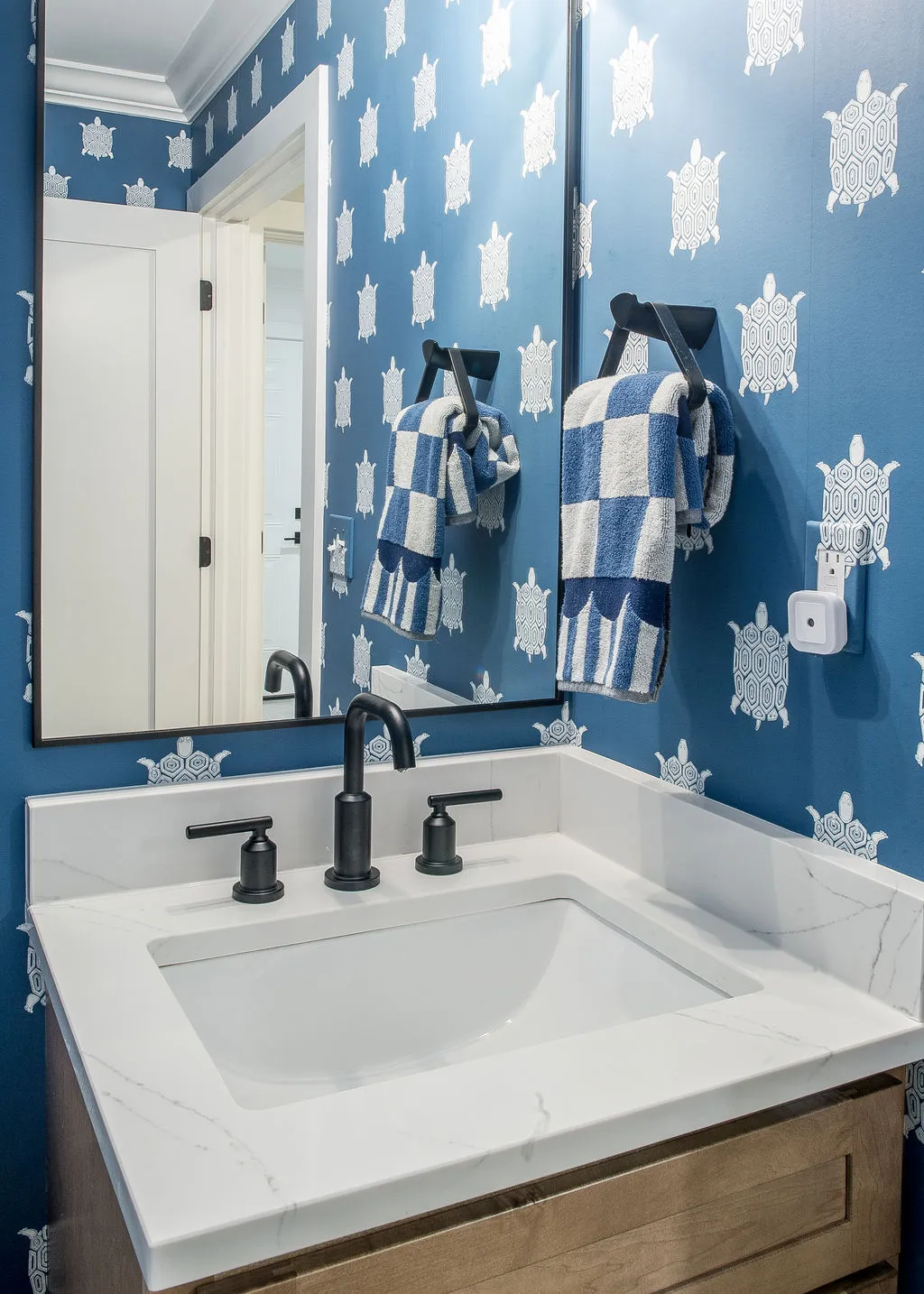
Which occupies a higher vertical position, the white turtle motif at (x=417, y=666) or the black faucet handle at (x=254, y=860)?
the white turtle motif at (x=417, y=666)

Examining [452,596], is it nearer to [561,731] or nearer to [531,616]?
[531,616]

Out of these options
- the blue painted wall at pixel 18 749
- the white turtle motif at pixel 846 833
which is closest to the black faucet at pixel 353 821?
the blue painted wall at pixel 18 749

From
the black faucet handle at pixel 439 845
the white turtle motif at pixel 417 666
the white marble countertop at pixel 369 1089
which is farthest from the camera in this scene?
the white turtle motif at pixel 417 666

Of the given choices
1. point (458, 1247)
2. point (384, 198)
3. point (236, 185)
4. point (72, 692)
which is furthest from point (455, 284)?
point (458, 1247)

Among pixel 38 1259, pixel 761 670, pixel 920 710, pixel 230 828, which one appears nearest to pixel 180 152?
pixel 230 828

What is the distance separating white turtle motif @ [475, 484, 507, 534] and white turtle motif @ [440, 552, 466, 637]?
0.07m

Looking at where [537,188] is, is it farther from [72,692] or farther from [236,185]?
[72,692]

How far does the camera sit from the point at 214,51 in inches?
46.3

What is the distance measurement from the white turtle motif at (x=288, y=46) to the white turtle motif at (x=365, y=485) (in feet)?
1.49

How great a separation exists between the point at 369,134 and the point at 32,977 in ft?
3.55

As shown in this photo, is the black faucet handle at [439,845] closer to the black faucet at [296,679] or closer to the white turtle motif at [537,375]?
the black faucet at [296,679]

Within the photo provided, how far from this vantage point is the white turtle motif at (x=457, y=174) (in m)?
1.39

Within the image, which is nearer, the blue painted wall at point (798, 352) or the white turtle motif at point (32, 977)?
the blue painted wall at point (798, 352)

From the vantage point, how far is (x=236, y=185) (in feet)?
3.90
